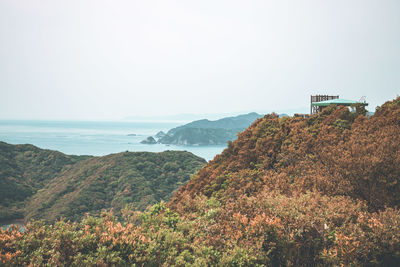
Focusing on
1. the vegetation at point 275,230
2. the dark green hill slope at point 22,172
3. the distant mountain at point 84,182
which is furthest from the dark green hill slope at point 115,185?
the vegetation at point 275,230

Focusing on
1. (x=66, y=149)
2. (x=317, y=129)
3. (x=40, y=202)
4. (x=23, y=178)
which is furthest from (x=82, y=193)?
(x=66, y=149)

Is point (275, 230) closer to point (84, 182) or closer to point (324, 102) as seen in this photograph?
point (324, 102)

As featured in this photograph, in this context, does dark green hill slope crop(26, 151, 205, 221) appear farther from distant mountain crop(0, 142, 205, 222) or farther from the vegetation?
the vegetation

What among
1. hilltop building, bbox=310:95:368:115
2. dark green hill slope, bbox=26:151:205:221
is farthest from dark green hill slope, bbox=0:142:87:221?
hilltop building, bbox=310:95:368:115

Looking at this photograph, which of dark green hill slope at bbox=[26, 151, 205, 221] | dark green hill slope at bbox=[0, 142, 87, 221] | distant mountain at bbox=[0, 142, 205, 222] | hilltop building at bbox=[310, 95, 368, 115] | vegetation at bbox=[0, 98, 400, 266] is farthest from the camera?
dark green hill slope at bbox=[0, 142, 87, 221]

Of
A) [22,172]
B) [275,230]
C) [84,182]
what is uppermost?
[275,230]

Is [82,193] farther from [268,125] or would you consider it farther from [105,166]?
[268,125]

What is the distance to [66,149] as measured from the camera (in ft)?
530

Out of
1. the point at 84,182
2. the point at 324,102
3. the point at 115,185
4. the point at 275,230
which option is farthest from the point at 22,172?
the point at 275,230

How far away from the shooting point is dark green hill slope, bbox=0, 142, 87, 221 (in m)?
50.2

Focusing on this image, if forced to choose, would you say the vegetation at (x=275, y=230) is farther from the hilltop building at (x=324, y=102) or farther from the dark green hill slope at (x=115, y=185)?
the dark green hill slope at (x=115, y=185)

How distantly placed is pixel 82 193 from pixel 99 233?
47516mm

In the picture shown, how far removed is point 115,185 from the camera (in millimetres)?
51594

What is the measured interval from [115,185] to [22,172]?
33746 millimetres
